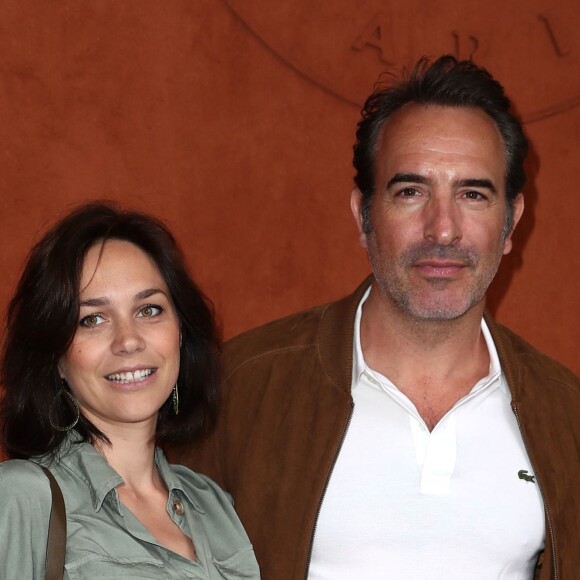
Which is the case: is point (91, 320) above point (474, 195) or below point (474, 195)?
below

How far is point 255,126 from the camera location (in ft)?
10.2

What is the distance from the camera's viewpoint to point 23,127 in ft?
9.27

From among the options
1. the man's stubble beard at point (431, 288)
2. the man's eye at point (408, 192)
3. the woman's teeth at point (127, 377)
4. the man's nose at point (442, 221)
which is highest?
the man's eye at point (408, 192)

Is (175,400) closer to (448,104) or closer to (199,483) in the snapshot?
(199,483)

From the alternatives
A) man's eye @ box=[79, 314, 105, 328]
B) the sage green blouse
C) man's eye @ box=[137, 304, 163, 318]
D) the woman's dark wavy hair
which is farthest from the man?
man's eye @ box=[79, 314, 105, 328]

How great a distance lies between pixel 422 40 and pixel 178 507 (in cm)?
176

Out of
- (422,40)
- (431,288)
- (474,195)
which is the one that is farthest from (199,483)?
(422,40)

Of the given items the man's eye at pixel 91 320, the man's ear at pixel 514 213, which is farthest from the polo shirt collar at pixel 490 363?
the man's eye at pixel 91 320

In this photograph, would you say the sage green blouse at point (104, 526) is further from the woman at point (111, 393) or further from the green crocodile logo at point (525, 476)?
the green crocodile logo at point (525, 476)

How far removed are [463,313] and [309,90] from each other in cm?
102

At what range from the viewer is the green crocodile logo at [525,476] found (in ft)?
7.63

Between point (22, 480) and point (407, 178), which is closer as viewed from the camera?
point (22, 480)

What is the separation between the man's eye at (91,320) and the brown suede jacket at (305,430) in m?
0.50

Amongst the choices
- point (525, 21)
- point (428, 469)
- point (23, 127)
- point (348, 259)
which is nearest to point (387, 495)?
point (428, 469)
